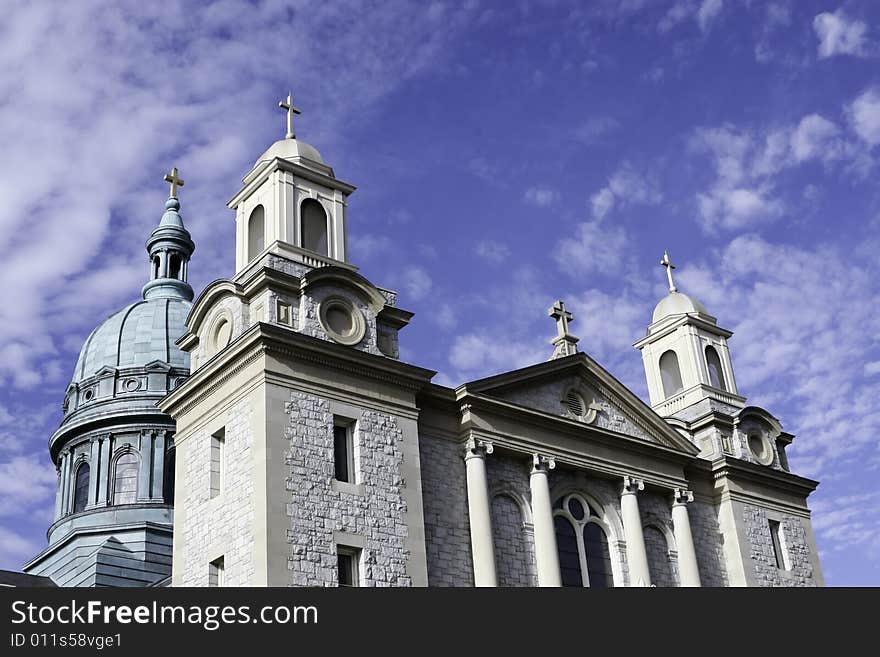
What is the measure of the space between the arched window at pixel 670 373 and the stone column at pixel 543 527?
954 centimetres

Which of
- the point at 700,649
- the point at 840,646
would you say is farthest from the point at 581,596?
the point at 840,646

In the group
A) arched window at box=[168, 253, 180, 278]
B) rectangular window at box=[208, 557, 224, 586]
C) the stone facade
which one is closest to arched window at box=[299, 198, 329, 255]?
the stone facade

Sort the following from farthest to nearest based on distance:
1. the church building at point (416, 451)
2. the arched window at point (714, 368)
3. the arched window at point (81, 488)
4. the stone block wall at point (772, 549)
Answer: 1. the arched window at point (81, 488)
2. the arched window at point (714, 368)
3. the stone block wall at point (772, 549)
4. the church building at point (416, 451)

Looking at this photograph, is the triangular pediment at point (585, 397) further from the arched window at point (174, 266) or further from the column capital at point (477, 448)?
the arched window at point (174, 266)

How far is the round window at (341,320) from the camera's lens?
25859 millimetres

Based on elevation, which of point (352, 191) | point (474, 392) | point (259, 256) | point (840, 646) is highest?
point (352, 191)

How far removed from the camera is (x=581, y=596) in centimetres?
1855

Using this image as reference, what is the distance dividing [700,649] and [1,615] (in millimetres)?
10592

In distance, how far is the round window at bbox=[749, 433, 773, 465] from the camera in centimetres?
3478

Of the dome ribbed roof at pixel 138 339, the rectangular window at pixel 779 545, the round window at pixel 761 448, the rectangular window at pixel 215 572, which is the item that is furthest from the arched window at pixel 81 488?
the rectangular window at pixel 779 545

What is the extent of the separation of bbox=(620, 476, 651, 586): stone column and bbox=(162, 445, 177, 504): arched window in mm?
19976

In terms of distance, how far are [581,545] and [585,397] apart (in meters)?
4.33

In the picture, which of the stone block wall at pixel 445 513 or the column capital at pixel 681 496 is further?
the column capital at pixel 681 496

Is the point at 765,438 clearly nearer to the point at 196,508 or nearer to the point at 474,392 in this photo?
the point at 474,392
